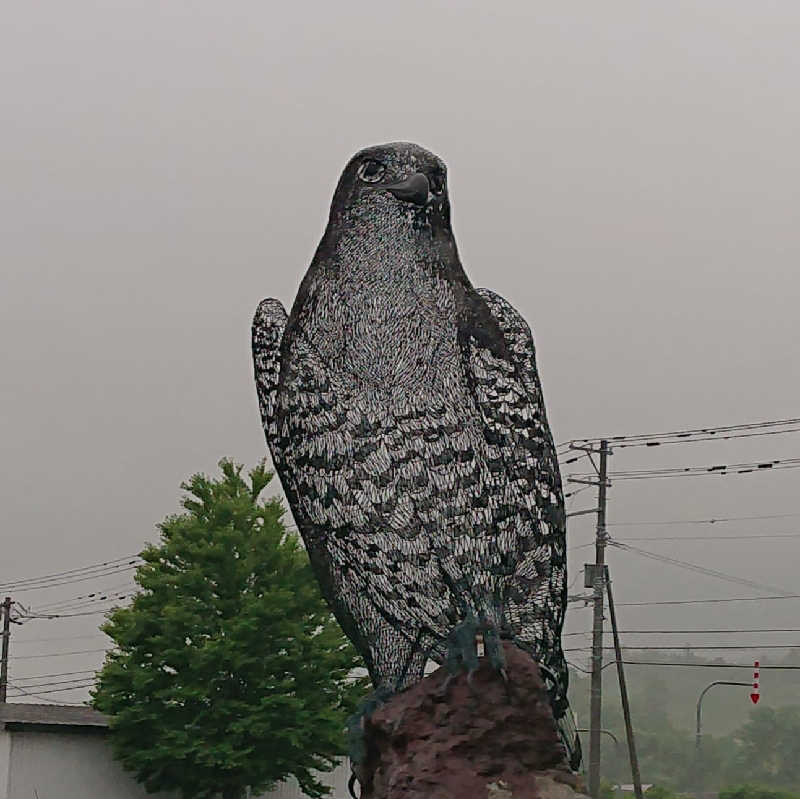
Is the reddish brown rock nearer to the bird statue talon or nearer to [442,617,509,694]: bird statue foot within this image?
[442,617,509,694]: bird statue foot

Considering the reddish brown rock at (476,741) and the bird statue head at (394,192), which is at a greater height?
the bird statue head at (394,192)

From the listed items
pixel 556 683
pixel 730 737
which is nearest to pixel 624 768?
pixel 730 737

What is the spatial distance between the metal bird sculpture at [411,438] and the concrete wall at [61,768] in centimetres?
1437

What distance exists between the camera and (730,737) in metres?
32.5

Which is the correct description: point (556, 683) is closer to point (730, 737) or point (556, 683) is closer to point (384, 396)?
point (384, 396)

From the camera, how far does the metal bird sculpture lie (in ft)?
20.2

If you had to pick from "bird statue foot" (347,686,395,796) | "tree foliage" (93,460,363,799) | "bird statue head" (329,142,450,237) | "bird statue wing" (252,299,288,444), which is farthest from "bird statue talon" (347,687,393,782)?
"tree foliage" (93,460,363,799)

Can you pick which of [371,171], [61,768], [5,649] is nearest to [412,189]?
[371,171]

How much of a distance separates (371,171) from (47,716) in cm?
1541

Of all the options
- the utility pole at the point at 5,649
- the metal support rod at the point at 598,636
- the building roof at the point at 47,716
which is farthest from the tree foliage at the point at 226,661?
the utility pole at the point at 5,649

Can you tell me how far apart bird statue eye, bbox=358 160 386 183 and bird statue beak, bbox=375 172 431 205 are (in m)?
0.09

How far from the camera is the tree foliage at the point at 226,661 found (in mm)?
17281

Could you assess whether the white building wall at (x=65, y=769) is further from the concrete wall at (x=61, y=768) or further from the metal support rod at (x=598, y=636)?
the metal support rod at (x=598, y=636)

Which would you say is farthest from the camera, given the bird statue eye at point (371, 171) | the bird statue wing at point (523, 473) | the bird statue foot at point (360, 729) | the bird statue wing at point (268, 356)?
the bird statue eye at point (371, 171)
